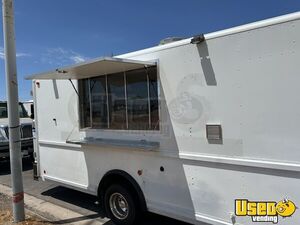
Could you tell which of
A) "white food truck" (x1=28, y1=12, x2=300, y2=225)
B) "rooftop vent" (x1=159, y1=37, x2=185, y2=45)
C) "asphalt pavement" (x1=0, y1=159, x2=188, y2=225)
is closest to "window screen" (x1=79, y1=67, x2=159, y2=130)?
"white food truck" (x1=28, y1=12, x2=300, y2=225)

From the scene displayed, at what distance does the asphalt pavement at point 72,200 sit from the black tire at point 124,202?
0.89 feet

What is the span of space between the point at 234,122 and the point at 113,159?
2297mm

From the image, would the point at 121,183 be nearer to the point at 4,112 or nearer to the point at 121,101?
the point at 121,101

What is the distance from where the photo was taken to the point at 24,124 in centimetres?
1161

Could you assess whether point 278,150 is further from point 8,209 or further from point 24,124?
point 24,124

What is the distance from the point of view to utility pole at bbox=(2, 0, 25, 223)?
534 centimetres

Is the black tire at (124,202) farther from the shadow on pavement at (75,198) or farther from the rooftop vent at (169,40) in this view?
the rooftop vent at (169,40)

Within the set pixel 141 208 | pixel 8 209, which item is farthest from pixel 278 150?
pixel 8 209

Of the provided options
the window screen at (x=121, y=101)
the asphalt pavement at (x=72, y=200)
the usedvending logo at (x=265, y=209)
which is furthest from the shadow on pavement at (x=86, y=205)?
the usedvending logo at (x=265, y=209)

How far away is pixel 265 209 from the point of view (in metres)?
3.53

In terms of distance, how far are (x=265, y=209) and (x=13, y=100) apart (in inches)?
163

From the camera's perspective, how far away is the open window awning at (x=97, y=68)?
14.7ft

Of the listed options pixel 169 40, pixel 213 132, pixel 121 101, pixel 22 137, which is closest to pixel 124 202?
pixel 121 101

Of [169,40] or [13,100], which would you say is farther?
[13,100]
